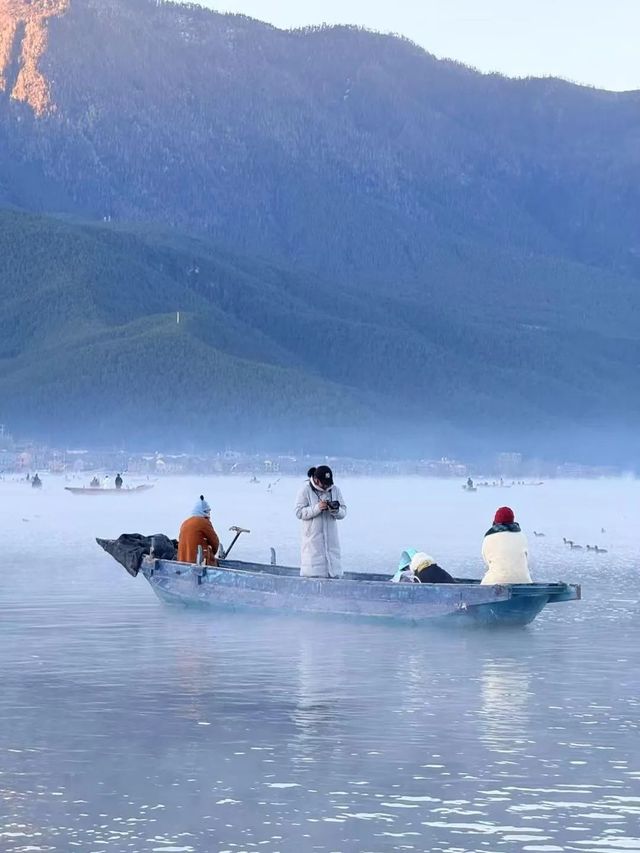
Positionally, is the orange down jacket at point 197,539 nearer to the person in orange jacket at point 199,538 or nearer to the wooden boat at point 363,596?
the person in orange jacket at point 199,538

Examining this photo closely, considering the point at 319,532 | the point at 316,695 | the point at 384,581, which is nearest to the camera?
the point at 316,695

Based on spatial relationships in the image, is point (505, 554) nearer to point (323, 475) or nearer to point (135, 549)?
point (323, 475)

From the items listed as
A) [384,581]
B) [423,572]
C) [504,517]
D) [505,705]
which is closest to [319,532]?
[384,581]

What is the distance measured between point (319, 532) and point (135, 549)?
6.30m

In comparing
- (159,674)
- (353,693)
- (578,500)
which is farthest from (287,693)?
(578,500)

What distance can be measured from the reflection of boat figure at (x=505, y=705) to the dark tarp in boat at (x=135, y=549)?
11.0 m

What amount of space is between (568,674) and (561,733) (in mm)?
6006

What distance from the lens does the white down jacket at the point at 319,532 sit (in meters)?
36.3

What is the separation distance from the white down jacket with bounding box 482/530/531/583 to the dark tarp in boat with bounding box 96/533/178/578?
28.5ft

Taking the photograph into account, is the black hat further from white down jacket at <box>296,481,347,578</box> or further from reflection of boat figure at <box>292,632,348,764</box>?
reflection of boat figure at <box>292,632,348,764</box>

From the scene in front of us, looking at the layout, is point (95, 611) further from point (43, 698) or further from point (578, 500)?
point (578, 500)

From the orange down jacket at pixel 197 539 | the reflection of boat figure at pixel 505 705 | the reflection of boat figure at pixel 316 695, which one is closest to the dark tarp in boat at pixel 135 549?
the orange down jacket at pixel 197 539

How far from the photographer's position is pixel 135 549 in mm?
42312

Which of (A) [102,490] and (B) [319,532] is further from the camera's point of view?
(A) [102,490]
